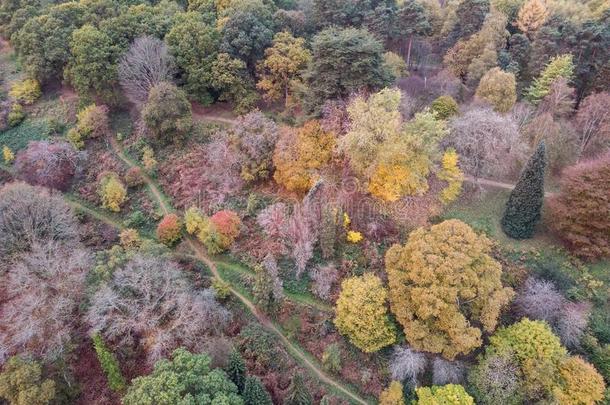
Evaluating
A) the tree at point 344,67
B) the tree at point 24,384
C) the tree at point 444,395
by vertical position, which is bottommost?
the tree at point 444,395

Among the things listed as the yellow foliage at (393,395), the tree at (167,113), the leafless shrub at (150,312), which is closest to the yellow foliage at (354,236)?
the yellow foliage at (393,395)

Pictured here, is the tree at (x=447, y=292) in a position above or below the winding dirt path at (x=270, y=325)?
above

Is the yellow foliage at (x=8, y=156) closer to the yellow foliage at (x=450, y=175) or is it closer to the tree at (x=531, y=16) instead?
the yellow foliage at (x=450, y=175)

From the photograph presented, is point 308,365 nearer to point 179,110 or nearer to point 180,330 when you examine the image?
point 180,330

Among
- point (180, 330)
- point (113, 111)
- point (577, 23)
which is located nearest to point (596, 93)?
point (577, 23)

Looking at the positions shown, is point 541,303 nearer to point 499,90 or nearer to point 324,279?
point 324,279

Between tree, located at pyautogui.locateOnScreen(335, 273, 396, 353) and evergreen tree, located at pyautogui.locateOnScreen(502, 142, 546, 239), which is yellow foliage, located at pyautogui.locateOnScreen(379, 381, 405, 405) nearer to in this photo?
tree, located at pyautogui.locateOnScreen(335, 273, 396, 353)

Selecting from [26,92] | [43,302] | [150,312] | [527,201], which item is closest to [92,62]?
[26,92]
